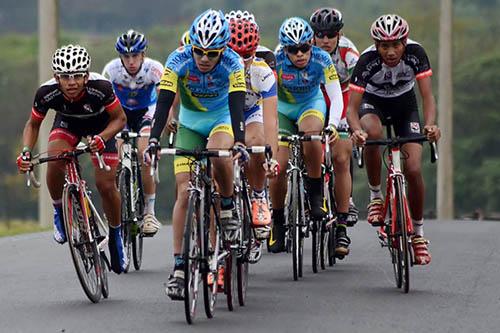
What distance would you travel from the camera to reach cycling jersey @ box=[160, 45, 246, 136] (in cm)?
1180

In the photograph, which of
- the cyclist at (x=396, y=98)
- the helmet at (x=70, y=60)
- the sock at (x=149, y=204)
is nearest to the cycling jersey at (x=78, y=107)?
the helmet at (x=70, y=60)

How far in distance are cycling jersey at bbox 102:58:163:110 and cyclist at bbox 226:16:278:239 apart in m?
2.38

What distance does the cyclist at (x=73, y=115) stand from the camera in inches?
493

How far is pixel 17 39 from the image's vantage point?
3816 inches

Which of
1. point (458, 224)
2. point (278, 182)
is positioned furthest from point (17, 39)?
→ point (278, 182)

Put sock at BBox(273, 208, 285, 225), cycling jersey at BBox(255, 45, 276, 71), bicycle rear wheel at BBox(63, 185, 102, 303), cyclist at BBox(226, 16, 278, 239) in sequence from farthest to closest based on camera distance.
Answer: sock at BBox(273, 208, 285, 225)
cycling jersey at BBox(255, 45, 276, 71)
cyclist at BBox(226, 16, 278, 239)
bicycle rear wheel at BBox(63, 185, 102, 303)

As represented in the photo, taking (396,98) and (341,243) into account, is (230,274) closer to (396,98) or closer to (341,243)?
(396,98)

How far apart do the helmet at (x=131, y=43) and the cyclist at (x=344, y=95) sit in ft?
5.70

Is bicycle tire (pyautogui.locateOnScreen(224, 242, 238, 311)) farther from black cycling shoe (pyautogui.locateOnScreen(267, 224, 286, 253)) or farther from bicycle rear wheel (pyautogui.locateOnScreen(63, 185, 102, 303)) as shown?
black cycling shoe (pyautogui.locateOnScreen(267, 224, 286, 253))

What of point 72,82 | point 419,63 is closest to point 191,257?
point 72,82

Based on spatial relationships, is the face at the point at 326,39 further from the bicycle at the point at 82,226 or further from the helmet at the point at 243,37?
the bicycle at the point at 82,226

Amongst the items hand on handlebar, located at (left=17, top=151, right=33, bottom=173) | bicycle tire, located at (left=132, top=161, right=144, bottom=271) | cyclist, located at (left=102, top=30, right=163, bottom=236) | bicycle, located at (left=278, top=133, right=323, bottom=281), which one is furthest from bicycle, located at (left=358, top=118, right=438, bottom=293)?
cyclist, located at (left=102, top=30, right=163, bottom=236)

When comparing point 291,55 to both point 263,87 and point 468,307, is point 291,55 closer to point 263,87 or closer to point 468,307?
point 263,87

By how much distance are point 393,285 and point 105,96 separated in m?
2.97
